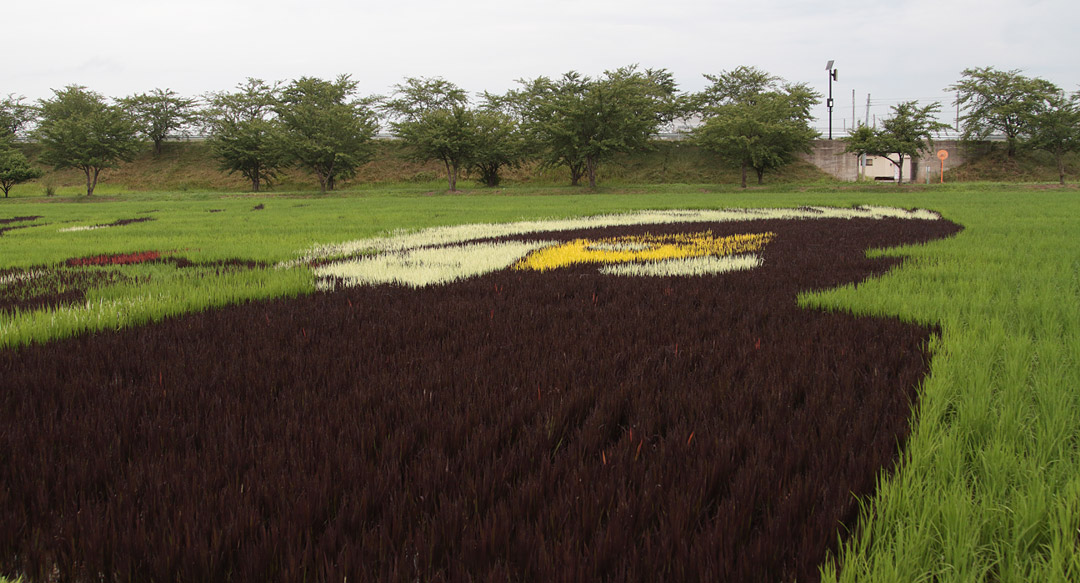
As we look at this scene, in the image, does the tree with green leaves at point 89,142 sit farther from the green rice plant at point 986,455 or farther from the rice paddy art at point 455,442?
the green rice plant at point 986,455

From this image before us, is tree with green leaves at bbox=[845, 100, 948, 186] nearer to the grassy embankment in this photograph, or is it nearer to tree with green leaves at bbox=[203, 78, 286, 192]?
the grassy embankment

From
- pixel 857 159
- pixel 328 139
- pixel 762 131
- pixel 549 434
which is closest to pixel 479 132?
pixel 328 139

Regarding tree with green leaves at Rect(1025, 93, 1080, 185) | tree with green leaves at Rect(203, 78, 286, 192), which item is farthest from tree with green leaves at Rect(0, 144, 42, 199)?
tree with green leaves at Rect(1025, 93, 1080, 185)

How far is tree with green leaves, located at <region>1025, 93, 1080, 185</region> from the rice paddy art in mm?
50983

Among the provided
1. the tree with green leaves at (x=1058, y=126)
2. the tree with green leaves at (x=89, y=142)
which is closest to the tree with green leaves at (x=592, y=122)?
the tree with green leaves at (x=1058, y=126)

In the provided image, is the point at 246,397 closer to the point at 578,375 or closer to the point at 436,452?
the point at 436,452

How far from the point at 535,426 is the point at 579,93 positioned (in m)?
46.8

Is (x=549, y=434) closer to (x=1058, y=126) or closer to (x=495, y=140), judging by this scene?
(x=495, y=140)

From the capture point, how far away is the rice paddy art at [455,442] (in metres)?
1.37

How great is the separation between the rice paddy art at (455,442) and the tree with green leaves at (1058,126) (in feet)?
167

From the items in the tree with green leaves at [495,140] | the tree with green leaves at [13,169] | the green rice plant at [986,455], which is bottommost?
the green rice plant at [986,455]

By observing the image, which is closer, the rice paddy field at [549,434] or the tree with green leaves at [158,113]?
the rice paddy field at [549,434]

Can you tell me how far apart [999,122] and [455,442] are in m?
60.9

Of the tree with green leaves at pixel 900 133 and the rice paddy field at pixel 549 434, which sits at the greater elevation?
the tree with green leaves at pixel 900 133
